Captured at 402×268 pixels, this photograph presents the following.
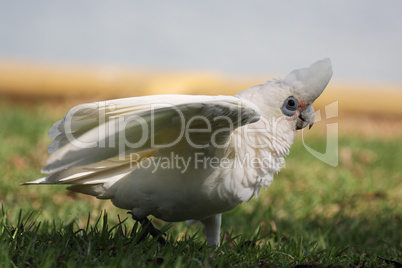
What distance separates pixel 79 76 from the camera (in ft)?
27.8

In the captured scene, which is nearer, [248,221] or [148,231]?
[148,231]

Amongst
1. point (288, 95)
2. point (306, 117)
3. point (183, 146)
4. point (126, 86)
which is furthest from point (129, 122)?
point (126, 86)

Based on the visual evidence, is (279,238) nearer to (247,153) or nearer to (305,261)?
(305,261)

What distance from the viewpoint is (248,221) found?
3305mm

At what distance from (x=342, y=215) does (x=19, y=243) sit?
233 cm

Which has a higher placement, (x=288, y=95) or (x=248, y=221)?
(x=288, y=95)

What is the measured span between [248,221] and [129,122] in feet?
5.44

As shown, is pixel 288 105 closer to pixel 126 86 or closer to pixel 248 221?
pixel 248 221

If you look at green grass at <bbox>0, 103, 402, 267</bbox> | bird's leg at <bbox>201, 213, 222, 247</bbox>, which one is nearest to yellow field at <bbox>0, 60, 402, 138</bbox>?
green grass at <bbox>0, 103, 402, 267</bbox>

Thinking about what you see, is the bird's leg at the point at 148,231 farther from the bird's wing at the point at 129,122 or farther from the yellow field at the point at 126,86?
the yellow field at the point at 126,86

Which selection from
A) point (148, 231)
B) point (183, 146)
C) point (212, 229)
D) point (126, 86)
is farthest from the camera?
point (126, 86)

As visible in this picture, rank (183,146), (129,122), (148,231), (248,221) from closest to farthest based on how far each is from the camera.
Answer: (129,122)
(183,146)
(148,231)
(248,221)

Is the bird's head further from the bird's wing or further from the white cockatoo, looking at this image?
the bird's wing

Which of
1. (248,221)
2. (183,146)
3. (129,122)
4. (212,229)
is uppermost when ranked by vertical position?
(129,122)
